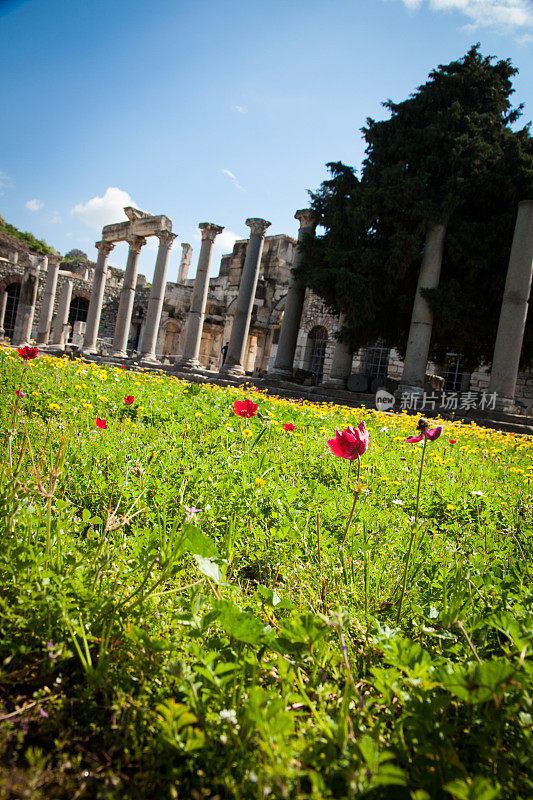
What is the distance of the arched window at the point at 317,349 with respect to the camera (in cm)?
2641

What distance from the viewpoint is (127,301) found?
2412 cm

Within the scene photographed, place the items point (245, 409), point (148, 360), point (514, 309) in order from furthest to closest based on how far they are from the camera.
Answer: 1. point (148, 360)
2. point (514, 309)
3. point (245, 409)

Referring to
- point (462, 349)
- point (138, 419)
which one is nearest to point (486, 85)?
point (462, 349)

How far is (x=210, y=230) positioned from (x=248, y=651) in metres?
21.7

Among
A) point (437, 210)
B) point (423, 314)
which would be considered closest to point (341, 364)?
point (423, 314)

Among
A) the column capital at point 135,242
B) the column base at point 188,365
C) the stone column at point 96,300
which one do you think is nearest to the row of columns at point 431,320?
the column base at point 188,365

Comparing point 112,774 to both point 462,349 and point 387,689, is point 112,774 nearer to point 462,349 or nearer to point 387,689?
point 387,689

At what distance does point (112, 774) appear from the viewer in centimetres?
98

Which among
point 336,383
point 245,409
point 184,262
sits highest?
point 184,262

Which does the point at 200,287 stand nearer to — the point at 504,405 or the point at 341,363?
the point at 341,363

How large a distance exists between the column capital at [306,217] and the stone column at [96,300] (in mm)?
12544

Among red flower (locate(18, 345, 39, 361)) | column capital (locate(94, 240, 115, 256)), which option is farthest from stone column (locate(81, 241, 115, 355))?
red flower (locate(18, 345, 39, 361))

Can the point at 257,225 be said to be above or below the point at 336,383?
above

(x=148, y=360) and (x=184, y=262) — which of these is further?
(x=184, y=262)
